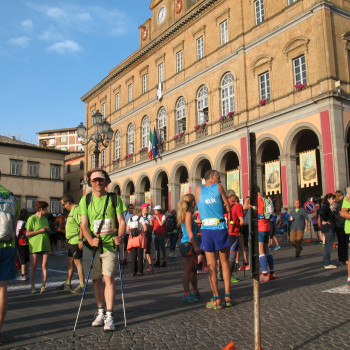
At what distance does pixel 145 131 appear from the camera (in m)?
35.6

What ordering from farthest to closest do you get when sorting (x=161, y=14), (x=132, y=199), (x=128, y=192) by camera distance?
1. (x=128, y=192)
2. (x=132, y=199)
3. (x=161, y=14)

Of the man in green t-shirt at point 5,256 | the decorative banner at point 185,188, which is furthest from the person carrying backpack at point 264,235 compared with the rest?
the decorative banner at point 185,188

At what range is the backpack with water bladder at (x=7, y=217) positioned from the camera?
4.75 meters

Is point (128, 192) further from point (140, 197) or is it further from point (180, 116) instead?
point (180, 116)

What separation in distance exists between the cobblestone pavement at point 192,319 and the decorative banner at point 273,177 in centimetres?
1471

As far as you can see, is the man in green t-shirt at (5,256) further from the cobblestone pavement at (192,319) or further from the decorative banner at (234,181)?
the decorative banner at (234,181)

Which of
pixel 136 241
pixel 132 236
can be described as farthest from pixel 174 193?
pixel 136 241

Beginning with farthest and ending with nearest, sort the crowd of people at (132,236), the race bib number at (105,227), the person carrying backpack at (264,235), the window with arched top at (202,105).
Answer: the window with arched top at (202,105) → the person carrying backpack at (264,235) → the race bib number at (105,227) → the crowd of people at (132,236)

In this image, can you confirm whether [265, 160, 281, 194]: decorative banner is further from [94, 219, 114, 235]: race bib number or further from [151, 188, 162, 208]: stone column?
[94, 219, 114, 235]: race bib number

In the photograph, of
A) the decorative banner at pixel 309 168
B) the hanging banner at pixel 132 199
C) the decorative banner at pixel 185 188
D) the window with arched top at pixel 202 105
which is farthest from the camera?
the hanging banner at pixel 132 199

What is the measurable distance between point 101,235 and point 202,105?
81.0ft

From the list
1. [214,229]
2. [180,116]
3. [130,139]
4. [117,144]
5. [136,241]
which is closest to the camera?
[214,229]

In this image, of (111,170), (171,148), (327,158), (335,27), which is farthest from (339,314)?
(111,170)

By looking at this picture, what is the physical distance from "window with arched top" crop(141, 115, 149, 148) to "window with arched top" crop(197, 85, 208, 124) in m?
7.22
